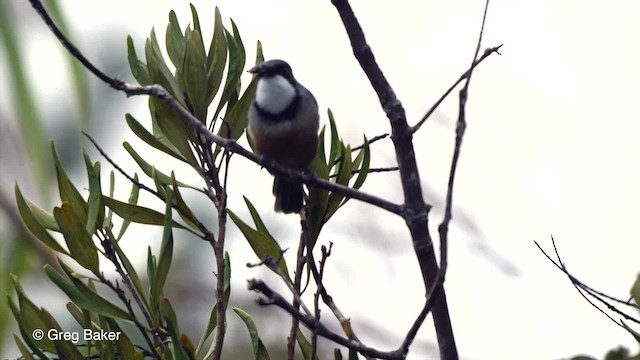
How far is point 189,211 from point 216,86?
0.43 metres

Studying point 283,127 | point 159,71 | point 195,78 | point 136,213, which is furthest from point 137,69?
point 283,127

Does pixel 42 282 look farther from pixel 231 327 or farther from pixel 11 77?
pixel 11 77

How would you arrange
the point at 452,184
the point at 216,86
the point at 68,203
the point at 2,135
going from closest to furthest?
the point at 452,184, the point at 68,203, the point at 216,86, the point at 2,135

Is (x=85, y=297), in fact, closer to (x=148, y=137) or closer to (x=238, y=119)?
(x=148, y=137)

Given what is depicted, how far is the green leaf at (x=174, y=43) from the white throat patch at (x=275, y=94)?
1.39 feet

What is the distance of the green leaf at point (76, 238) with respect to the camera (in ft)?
7.62

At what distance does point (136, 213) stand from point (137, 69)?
0.45m

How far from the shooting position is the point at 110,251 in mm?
2381

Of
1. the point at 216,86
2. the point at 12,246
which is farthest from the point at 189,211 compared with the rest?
the point at 12,246

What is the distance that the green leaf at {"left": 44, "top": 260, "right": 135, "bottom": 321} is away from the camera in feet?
7.39

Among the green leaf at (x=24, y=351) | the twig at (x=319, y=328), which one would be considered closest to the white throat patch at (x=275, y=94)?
the green leaf at (x=24, y=351)

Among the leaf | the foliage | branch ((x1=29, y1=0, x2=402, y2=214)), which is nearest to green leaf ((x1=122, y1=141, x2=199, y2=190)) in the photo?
the foliage

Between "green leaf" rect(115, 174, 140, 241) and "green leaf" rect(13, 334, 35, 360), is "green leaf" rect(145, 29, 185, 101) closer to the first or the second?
"green leaf" rect(115, 174, 140, 241)

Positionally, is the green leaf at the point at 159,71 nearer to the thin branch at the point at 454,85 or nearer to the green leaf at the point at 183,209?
the green leaf at the point at 183,209
